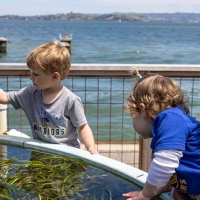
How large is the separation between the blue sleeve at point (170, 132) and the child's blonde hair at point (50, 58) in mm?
980

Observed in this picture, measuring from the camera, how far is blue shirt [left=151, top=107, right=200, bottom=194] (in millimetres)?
1868

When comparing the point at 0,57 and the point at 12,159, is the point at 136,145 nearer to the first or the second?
the point at 12,159

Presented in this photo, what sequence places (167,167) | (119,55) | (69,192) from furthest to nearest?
(119,55) → (69,192) → (167,167)

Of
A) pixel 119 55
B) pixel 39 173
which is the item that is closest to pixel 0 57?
pixel 119 55

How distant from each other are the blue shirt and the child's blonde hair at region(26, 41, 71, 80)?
971 millimetres

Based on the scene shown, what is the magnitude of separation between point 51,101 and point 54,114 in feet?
0.28

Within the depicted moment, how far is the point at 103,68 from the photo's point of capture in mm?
3438

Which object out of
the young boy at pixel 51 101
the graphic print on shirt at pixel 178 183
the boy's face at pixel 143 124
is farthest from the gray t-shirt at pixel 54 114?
the graphic print on shirt at pixel 178 183

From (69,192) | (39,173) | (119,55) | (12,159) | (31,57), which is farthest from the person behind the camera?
(119,55)

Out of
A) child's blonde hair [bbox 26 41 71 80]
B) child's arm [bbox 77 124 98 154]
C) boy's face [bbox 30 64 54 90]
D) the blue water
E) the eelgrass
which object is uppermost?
child's blonde hair [bbox 26 41 71 80]

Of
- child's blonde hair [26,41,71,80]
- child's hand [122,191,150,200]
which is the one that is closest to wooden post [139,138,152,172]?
child's blonde hair [26,41,71,80]

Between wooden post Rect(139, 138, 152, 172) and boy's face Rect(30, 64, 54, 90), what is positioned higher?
boy's face Rect(30, 64, 54, 90)

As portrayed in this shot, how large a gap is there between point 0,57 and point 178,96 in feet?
103

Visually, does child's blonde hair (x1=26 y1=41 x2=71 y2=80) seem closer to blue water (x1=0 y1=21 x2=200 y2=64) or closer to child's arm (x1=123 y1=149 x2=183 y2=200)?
child's arm (x1=123 y1=149 x2=183 y2=200)
